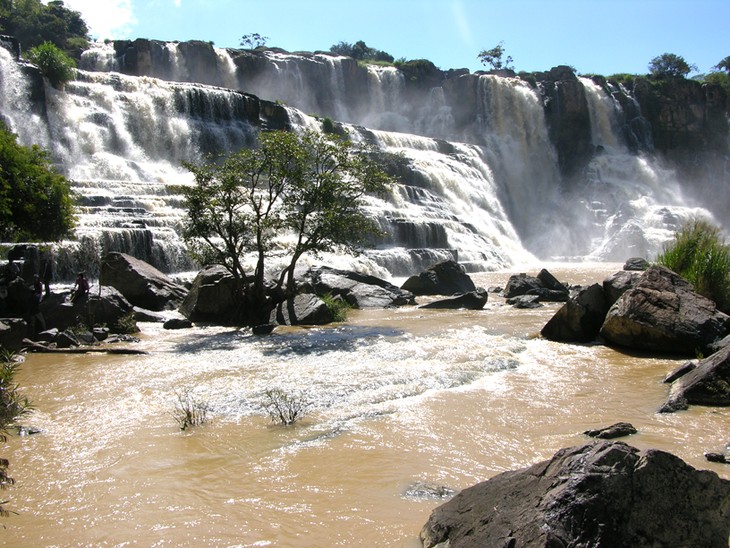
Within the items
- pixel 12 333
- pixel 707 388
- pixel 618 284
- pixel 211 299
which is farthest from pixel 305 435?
pixel 211 299

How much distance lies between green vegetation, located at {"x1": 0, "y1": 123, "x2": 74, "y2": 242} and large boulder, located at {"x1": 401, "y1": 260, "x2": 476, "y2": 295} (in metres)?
11.7

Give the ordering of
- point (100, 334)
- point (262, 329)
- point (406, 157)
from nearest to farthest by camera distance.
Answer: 1. point (100, 334)
2. point (262, 329)
3. point (406, 157)

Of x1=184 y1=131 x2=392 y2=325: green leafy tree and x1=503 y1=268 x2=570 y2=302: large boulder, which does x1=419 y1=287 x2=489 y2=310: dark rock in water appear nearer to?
x1=503 y1=268 x2=570 y2=302: large boulder

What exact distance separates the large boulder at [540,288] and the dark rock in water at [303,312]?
755cm

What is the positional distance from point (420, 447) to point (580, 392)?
10.9 ft

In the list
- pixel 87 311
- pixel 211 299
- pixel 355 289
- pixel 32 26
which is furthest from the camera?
pixel 32 26

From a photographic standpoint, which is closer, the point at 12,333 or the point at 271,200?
the point at 12,333

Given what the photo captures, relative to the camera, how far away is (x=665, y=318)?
35.2 feet

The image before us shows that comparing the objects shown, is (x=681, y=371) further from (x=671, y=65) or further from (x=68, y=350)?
(x=671, y=65)

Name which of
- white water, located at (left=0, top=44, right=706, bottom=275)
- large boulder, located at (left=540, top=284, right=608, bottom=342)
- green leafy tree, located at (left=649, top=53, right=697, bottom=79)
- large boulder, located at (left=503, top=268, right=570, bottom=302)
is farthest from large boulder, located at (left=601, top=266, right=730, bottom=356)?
green leafy tree, located at (left=649, top=53, right=697, bottom=79)

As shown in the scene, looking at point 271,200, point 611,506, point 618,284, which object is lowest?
point 611,506

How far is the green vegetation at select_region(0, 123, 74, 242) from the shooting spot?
16.8 meters

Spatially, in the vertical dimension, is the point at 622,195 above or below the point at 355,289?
above

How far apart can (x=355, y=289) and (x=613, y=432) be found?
14.4m
